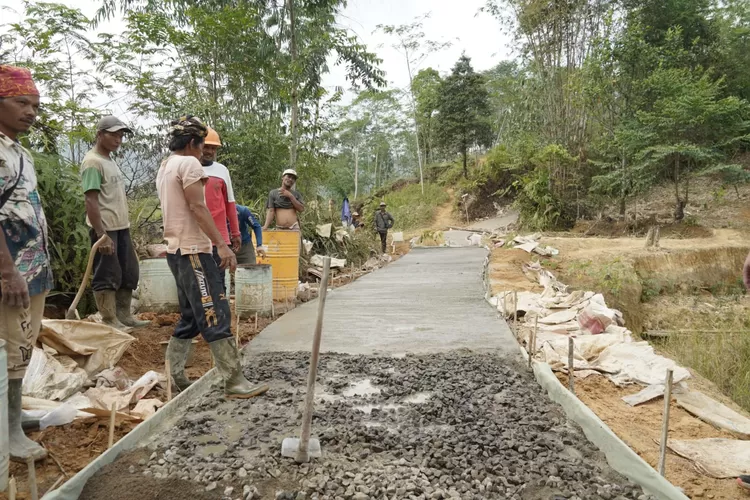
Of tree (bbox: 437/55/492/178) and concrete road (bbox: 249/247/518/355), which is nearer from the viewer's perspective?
concrete road (bbox: 249/247/518/355)

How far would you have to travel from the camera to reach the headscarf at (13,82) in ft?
6.26

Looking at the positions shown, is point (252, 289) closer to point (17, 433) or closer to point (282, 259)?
point (282, 259)

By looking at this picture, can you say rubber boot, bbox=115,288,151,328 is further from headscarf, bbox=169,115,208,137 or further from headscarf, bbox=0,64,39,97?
headscarf, bbox=0,64,39,97

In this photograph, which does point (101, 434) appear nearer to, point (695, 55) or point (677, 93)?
point (677, 93)

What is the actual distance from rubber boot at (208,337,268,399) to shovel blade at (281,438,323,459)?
678 millimetres

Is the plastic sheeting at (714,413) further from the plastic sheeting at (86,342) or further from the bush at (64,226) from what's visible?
the bush at (64,226)

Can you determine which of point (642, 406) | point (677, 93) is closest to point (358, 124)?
point (677, 93)

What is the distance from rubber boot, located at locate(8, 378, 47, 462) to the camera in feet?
6.19

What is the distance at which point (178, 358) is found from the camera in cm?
273

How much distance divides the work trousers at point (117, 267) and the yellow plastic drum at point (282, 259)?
186cm

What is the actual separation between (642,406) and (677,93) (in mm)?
12352

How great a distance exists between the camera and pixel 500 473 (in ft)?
6.27

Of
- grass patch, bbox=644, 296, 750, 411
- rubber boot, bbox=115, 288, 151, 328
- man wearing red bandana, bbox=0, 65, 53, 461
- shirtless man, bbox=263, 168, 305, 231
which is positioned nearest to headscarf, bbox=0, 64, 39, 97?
man wearing red bandana, bbox=0, 65, 53, 461

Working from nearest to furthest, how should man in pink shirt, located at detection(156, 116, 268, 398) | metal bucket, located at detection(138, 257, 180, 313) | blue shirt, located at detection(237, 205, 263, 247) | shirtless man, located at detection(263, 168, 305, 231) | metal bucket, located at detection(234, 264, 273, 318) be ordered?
1. man in pink shirt, located at detection(156, 116, 268, 398)
2. metal bucket, located at detection(138, 257, 180, 313)
3. metal bucket, located at detection(234, 264, 273, 318)
4. blue shirt, located at detection(237, 205, 263, 247)
5. shirtless man, located at detection(263, 168, 305, 231)
